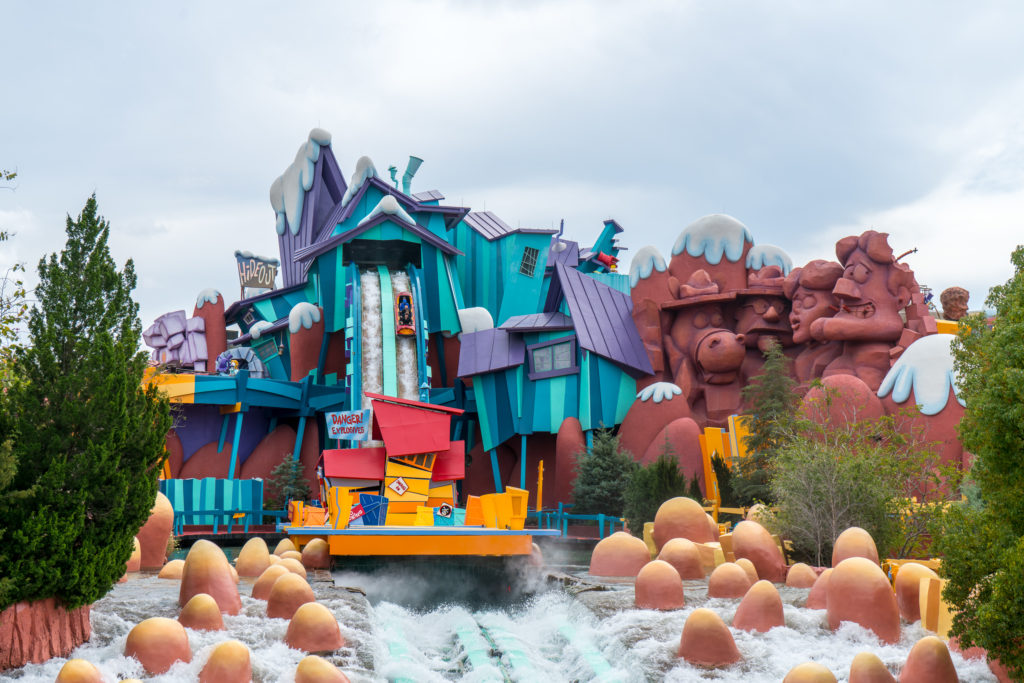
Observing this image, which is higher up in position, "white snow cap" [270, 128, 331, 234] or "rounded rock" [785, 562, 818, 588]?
"white snow cap" [270, 128, 331, 234]

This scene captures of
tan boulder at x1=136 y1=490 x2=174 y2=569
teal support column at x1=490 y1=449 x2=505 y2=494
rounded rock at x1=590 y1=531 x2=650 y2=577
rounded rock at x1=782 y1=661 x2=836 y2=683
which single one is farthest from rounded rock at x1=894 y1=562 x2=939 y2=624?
teal support column at x1=490 y1=449 x2=505 y2=494

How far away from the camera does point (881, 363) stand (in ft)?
75.7

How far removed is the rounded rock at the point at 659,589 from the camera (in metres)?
11.0

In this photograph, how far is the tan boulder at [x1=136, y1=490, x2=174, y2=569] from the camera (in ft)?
45.3

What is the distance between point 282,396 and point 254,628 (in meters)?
22.6

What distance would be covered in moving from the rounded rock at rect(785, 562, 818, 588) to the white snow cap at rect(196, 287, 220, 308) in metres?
32.5

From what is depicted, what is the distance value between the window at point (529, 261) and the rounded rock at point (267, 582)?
2443cm

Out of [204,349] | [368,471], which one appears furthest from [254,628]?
[204,349]

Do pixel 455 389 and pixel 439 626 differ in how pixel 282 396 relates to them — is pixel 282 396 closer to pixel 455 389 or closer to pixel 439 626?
pixel 455 389

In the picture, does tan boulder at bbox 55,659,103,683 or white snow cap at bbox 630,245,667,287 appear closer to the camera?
tan boulder at bbox 55,659,103,683

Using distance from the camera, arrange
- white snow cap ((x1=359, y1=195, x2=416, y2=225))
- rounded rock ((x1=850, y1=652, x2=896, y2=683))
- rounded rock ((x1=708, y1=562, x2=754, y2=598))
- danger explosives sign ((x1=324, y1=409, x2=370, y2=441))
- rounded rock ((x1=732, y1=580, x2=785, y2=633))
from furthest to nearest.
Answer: white snow cap ((x1=359, y1=195, x2=416, y2=225)) → danger explosives sign ((x1=324, y1=409, x2=370, y2=441)) → rounded rock ((x1=708, y1=562, x2=754, y2=598)) → rounded rock ((x1=732, y1=580, x2=785, y2=633)) → rounded rock ((x1=850, y1=652, x2=896, y2=683))

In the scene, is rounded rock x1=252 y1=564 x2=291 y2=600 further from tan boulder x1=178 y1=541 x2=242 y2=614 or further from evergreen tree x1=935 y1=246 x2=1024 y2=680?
evergreen tree x1=935 y1=246 x2=1024 y2=680

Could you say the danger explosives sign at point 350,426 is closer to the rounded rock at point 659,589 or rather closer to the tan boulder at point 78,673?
the rounded rock at point 659,589

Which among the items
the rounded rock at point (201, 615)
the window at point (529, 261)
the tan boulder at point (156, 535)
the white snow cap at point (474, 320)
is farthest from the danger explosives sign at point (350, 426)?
the rounded rock at point (201, 615)
